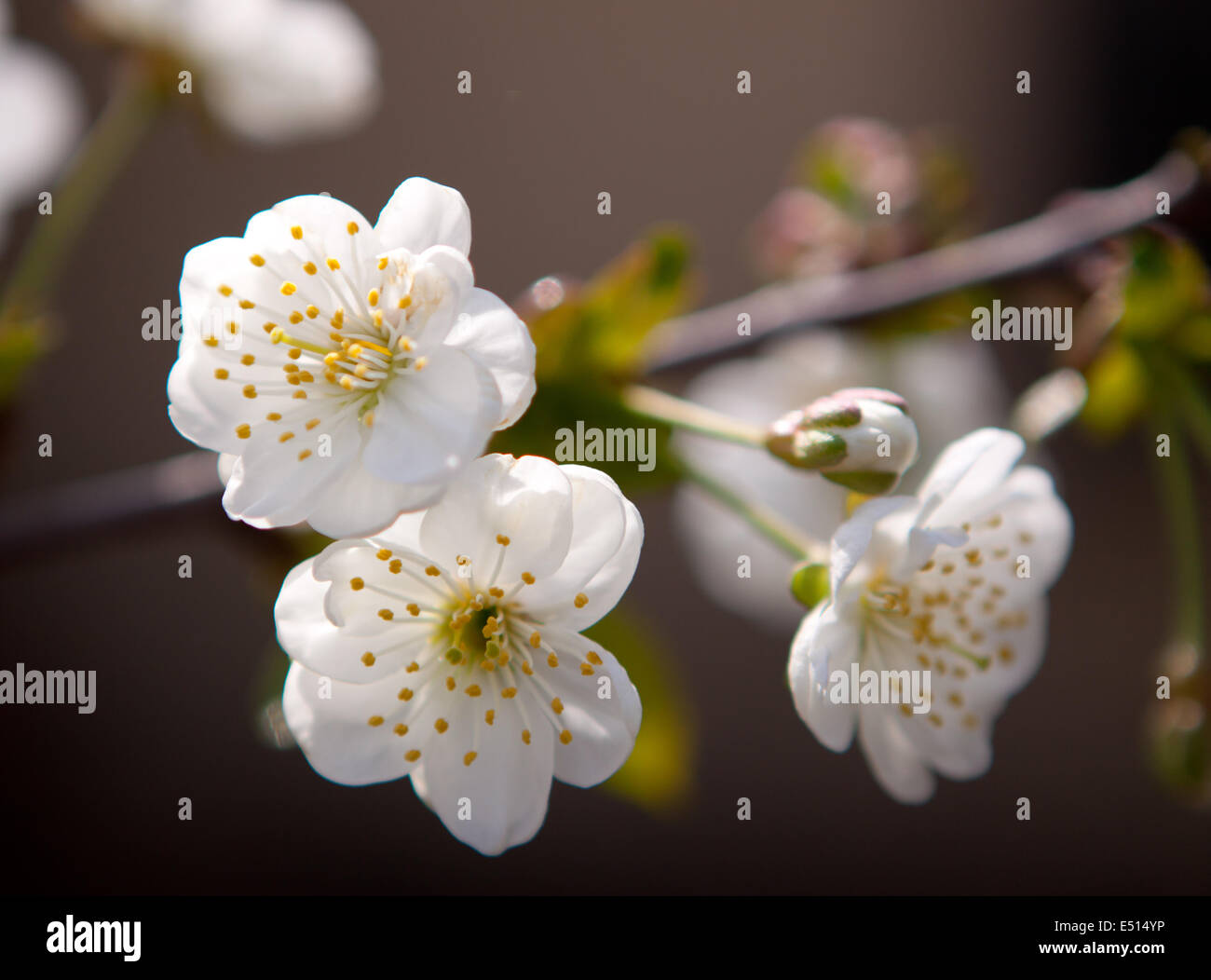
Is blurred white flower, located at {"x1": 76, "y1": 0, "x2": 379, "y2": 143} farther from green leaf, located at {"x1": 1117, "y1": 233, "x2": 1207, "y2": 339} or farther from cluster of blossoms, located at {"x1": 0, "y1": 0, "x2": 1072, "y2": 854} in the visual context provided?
green leaf, located at {"x1": 1117, "y1": 233, "x2": 1207, "y2": 339}

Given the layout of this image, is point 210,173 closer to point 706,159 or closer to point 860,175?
point 706,159

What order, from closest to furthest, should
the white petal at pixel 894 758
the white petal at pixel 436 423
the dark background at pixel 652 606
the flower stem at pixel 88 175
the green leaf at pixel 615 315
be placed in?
1. the white petal at pixel 436 423
2. the white petal at pixel 894 758
3. the green leaf at pixel 615 315
4. the flower stem at pixel 88 175
5. the dark background at pixel 652 606

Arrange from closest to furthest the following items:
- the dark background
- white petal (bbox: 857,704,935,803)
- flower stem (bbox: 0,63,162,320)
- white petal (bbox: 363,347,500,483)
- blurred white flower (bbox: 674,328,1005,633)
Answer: white petal (bbox: 363,347,500,483)
white petal (bbox: 857,704,935,803)
flower stem (bbox: 0,63,162,320)
blurred white flower (bbox: 674,328,1005,633)
the dark background

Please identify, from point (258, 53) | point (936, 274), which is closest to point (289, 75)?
point (258, 53)

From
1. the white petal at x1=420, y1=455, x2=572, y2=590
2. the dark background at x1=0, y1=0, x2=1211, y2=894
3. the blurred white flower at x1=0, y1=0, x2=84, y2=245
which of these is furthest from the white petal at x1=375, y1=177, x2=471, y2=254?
the dark background at x1=0, y1=0, x2=1211, y2=894

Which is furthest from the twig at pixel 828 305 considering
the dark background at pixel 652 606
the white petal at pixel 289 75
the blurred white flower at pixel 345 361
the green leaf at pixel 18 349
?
the dark background at pixel 652 606

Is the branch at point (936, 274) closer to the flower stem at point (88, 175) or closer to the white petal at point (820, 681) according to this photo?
the white petal at point (820, 681)
